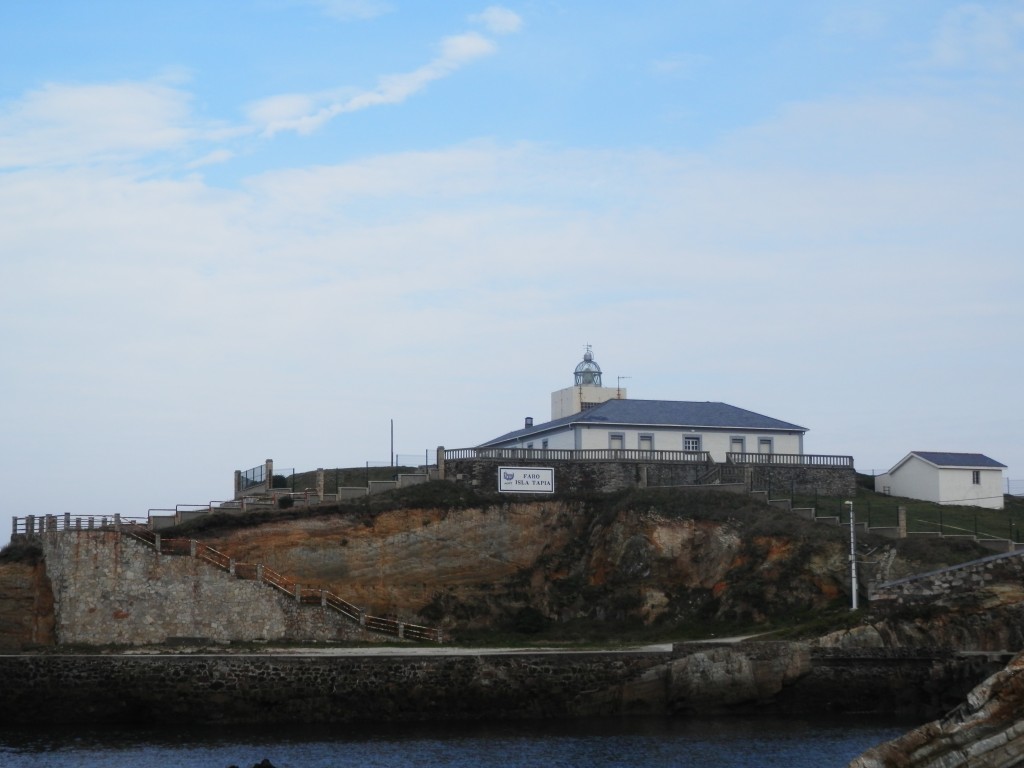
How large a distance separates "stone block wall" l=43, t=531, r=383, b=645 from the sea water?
8732mm

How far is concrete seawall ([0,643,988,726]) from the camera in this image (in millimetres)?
43781

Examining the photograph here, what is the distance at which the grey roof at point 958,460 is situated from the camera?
62.7 meters

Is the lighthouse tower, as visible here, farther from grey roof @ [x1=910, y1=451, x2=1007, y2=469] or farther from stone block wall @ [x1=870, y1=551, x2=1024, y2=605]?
stone block wall @ [x1=870, y1=551, x2=1024, y2=605]

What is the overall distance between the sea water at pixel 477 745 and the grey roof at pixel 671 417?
22945mm

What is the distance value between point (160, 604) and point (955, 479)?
33.9 meters

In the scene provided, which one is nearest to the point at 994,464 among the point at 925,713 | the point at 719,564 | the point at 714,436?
the point at 714,436

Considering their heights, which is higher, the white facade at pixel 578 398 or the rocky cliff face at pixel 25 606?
the white facade at pixel 578 398

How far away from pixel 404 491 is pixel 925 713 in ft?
76.2

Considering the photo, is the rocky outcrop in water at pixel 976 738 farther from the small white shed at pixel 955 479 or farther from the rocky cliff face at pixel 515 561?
the small white shed at pixel 955 479

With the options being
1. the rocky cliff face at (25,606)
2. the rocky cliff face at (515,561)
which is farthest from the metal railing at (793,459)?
the rocky cliff face at (25,606)

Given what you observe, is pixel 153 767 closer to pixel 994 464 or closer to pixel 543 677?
pixel 543 677

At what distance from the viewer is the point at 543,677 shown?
43969 mm

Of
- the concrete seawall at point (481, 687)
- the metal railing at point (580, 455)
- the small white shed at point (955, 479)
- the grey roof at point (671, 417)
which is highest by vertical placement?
the grey roof at point (671, 417)

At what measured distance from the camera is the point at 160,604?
52.5 m
